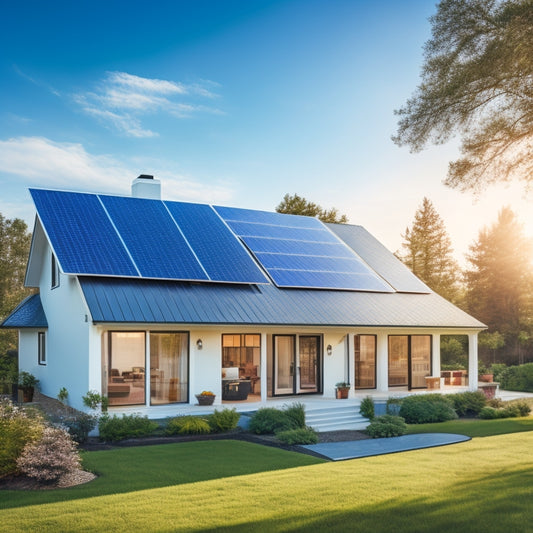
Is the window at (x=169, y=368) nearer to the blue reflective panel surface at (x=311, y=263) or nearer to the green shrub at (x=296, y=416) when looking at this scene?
the green shrub at (x=296, y=416)

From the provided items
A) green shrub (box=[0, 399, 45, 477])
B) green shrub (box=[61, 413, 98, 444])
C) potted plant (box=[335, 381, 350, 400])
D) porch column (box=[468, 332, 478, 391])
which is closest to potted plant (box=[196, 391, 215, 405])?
green shrub (box=[61, 413, 98, 444])

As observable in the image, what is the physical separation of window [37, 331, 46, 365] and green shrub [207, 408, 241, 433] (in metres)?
8.70

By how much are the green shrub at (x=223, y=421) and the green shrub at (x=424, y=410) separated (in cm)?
567

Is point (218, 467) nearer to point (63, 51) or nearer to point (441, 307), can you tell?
point (63, 51)

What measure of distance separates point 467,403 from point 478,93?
431 inches

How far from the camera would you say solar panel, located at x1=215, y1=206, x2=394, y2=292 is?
20.9 metres

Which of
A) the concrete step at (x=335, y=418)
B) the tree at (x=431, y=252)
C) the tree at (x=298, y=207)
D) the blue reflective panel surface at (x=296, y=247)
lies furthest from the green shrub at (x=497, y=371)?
the tree at (x=431, y=252)

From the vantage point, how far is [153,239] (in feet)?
62.7

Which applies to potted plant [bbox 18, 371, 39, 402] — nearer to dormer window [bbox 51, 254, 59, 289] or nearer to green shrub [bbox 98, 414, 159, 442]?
dormer window [bbox 51, 254, 59, 289]

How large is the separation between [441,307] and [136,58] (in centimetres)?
1409

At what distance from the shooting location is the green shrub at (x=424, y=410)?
17344 millimetres

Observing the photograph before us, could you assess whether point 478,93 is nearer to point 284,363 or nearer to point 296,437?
point 296,437

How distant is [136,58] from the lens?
1741cm

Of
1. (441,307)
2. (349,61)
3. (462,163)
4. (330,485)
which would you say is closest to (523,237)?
(441,307)
